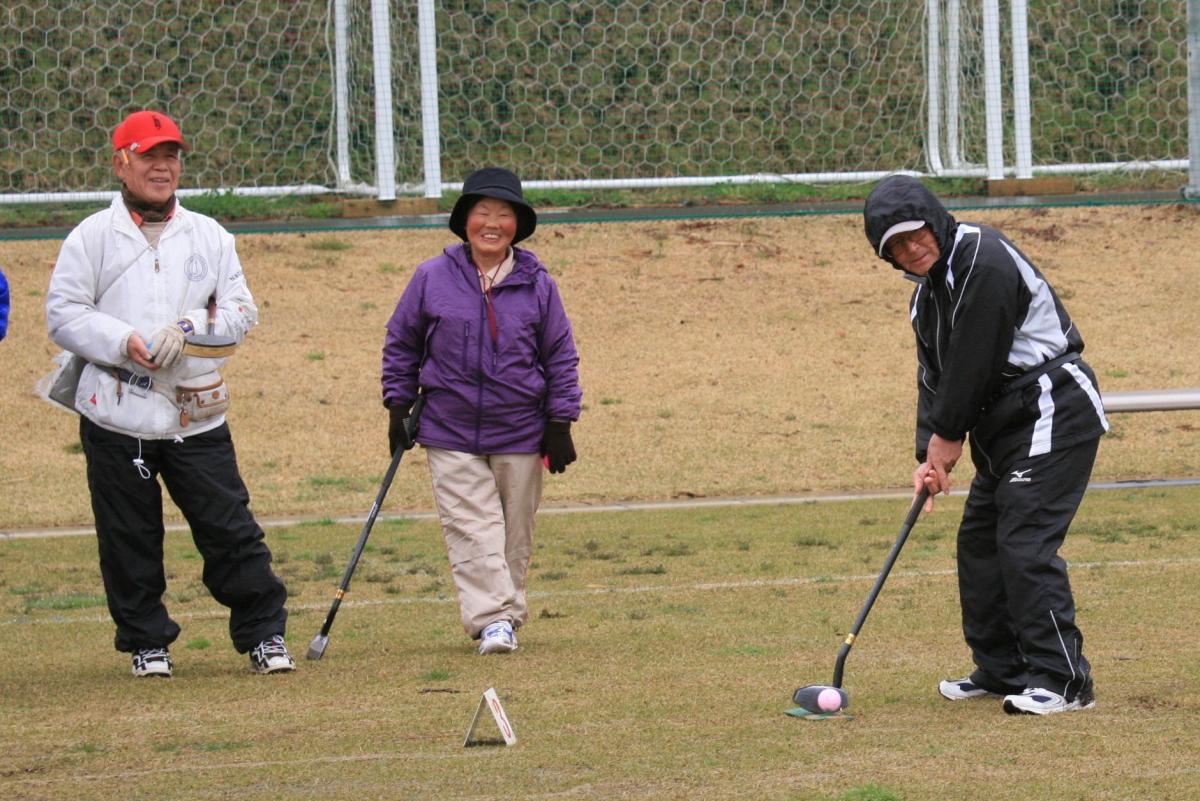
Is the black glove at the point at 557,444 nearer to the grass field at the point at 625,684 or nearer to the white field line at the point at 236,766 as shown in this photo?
the grass field at the point at 625,684

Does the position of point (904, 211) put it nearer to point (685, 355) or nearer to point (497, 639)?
point (497, 639)

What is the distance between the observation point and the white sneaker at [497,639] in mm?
6547

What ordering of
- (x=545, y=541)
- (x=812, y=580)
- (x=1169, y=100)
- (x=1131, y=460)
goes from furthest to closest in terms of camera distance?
(x=1169, y=100)
(x=1131, y=460)
(x=545, y=541)
(x=812, y=580)

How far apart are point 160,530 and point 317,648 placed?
685mm

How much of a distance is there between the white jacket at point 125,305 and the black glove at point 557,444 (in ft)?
4.04

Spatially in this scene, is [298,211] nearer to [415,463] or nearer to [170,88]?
[170,88]

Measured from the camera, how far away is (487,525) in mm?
6809

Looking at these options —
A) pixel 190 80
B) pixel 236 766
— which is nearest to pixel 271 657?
pixel 236 766

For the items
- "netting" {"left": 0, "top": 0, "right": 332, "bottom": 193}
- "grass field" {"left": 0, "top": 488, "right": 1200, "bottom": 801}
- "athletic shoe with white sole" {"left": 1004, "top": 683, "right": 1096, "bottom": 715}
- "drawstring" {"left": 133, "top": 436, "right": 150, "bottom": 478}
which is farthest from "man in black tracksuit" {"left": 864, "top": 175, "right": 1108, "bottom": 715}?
"netting" {"left": 0, "top": 0, "right": 332, "bottom": 193}

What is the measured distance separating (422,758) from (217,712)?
1.05 meters

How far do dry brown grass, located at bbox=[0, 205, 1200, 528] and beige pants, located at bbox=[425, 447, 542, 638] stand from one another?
4.02m

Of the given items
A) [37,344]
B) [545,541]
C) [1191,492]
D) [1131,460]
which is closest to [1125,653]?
[545,541]

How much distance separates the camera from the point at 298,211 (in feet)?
48.5

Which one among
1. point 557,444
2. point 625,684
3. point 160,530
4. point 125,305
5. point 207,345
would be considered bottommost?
point 625,684
